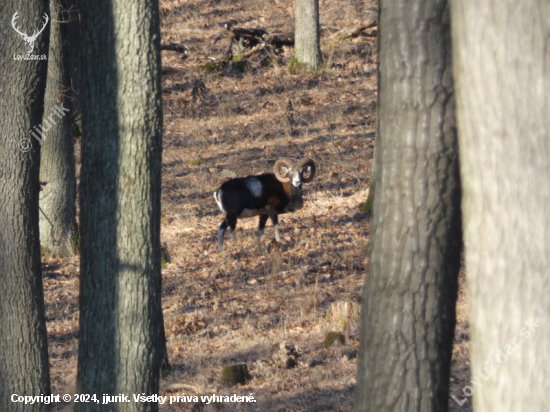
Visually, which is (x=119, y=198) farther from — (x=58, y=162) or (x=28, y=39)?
(x=58, y=162)

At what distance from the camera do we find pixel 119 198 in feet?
20.4

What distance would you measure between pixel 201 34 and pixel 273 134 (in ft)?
30.8

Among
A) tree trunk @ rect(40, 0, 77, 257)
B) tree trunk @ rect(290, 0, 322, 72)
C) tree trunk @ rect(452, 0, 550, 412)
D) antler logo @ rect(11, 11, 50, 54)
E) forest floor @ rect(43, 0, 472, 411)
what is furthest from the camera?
tree trunk @ rect(290, 0, 322, 72)

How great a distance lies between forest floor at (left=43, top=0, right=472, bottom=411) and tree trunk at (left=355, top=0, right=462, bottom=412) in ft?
10.9

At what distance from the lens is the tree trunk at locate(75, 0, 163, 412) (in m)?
6.17

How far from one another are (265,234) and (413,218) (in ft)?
36.9

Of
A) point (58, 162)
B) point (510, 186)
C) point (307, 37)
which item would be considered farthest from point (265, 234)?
point (510, 186)

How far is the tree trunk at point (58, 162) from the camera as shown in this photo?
48.1ft

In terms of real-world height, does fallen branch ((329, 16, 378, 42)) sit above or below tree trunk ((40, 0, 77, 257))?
above

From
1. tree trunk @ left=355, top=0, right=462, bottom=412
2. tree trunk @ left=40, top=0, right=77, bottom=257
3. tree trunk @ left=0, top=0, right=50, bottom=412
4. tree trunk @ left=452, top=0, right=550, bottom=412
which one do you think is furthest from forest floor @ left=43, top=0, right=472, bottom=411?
tree trunk @ left=452, top=0, right=550, bottom=412

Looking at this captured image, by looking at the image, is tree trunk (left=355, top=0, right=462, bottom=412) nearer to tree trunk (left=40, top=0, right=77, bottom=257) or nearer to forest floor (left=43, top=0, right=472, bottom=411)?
forest floor (left=43, top=0, right=472, bottom=411)

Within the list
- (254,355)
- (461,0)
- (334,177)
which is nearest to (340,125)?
(334,177)

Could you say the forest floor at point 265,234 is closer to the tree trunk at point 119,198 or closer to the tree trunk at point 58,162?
the tree trunk at point 58,162

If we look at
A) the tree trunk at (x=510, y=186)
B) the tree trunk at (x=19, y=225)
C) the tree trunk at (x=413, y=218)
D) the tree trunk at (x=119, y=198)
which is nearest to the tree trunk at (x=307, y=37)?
the tree trunk at (x=19, y=225)
